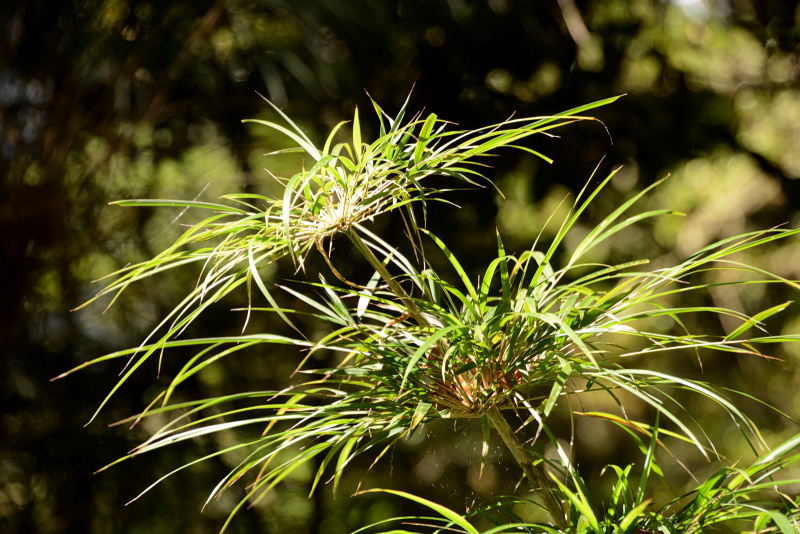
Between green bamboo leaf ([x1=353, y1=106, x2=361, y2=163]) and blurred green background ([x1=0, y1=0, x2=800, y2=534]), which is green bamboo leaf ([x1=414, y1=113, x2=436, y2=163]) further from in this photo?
blurred green background ([x1=0, y1=0, x2=800, y2=534])

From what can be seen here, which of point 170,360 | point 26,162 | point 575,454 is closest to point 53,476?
point 170,360

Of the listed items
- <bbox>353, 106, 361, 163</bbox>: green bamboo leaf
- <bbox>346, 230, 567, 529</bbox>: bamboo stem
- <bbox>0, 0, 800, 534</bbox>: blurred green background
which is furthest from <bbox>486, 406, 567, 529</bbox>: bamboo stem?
<bbox>0, 0, 800, 534</bbox>: blurred green background

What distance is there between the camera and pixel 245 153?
940 millimetres

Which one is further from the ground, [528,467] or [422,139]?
[422,139]

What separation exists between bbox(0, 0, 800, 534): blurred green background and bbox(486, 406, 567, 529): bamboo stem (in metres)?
0.47

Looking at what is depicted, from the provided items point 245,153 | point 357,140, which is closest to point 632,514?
point 357,140

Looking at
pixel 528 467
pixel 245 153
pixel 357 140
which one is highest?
pixel 357 140

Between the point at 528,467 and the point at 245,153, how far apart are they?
0.81m

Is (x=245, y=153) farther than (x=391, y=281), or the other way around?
(x=245, y=153)

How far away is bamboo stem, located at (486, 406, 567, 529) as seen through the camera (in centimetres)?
22

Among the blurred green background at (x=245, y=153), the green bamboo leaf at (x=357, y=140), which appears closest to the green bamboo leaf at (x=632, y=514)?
the green bamboo leaf at (x=357, y=140)

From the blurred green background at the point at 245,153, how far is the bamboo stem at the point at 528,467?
47cm

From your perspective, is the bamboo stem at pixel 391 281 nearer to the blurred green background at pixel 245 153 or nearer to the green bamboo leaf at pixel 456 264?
the green bamboo leaf at pixel 456 264

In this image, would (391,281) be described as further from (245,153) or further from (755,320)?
(245,153)
